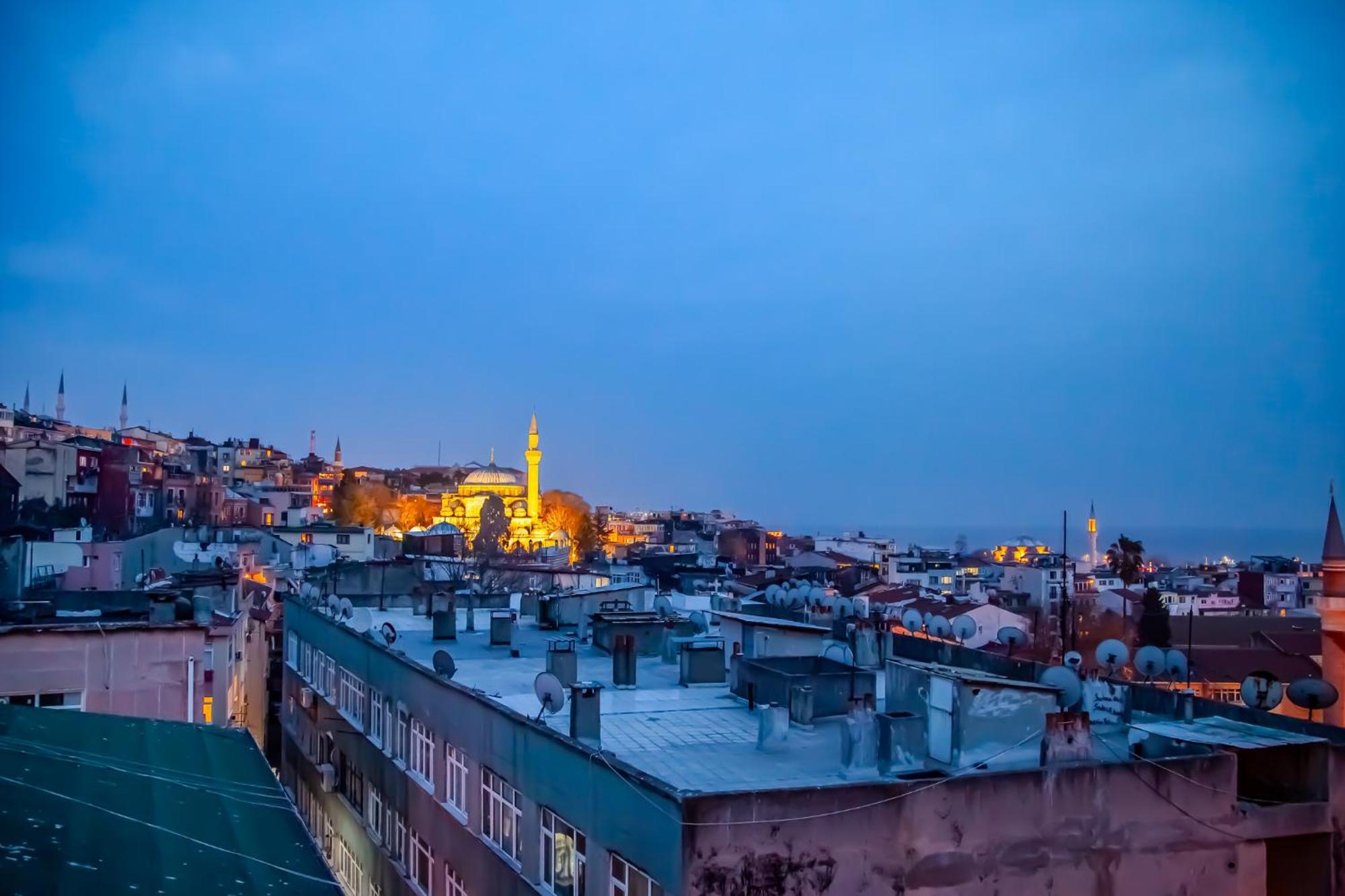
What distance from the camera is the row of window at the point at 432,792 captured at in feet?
29.8

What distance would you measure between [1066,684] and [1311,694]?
2362mm

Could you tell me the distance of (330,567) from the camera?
2780 cm

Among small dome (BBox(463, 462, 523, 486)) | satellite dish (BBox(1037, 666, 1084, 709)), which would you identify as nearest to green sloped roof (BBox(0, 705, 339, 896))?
satellite dish (BBox(1037, 666, 1084, 709))

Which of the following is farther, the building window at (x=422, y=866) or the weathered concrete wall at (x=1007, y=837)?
the building window at (x=422, y=866)

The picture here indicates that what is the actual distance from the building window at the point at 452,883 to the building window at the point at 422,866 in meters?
0.51

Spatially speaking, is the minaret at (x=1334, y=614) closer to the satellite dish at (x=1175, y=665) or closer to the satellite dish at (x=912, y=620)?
the satellite dish at (x=912, y=620)

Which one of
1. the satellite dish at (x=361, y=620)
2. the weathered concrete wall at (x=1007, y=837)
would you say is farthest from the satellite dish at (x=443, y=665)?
the weathered concrete wall at (x=1007, y=837)

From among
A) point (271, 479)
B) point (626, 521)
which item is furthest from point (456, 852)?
point (626, 521)

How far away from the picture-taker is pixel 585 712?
31.1 feet

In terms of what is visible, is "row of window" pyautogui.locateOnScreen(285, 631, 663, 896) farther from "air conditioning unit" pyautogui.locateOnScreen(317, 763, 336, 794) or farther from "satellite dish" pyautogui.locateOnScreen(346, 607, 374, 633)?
"satellite dish" pyautogui.locateOnScreen(346, 607, 374, 633)

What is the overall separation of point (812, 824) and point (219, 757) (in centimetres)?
657

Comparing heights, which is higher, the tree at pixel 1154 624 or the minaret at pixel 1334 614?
the minaret at pixel 1334 614

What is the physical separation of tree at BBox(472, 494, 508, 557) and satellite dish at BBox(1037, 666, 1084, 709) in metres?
65.9

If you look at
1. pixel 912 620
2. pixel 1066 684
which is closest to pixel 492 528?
pixel 912 620
